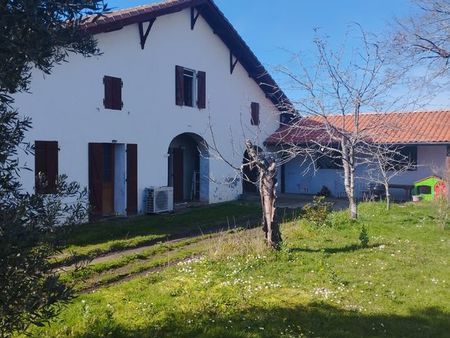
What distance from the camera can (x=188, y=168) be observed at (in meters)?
20.1

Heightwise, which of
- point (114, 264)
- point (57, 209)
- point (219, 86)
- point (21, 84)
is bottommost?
point (114, 264)

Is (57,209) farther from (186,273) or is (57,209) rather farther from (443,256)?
(443,256)

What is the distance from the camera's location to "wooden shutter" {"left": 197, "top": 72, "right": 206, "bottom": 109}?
18375 mm

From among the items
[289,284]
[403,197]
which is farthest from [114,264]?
[403,197]

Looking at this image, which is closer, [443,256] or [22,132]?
[22,132]

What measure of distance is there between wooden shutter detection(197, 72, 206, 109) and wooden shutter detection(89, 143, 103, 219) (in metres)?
5.19

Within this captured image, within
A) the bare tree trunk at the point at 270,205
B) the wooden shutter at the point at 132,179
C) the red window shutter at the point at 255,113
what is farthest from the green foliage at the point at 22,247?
the red window shutter at the point at 255,113

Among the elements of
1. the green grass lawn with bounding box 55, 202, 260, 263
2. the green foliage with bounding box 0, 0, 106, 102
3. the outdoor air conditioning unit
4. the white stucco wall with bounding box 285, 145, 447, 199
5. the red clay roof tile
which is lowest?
the green grass lawn with bounding box 55, 202, 260, 263

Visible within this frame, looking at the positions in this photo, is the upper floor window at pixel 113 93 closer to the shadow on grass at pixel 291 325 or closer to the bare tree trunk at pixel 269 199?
the bare tree trunk at pixel 269 199

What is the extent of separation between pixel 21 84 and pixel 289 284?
466 cm

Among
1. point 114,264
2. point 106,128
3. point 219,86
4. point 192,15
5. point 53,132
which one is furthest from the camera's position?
point 219,86

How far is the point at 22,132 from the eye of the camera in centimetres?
326

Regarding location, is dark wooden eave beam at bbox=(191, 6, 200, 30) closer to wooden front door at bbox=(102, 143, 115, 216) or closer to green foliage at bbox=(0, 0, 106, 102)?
wooden front door at bbox=(102, 143, 115, 216)

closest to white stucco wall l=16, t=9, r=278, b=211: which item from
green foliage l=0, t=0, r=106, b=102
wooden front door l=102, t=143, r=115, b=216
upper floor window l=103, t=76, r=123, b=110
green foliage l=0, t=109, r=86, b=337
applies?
upper floor window l=103, t=76, r=123, b=110
